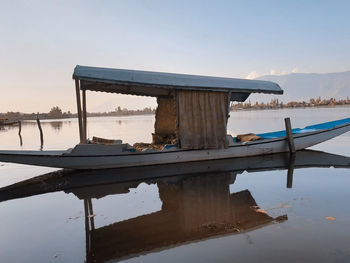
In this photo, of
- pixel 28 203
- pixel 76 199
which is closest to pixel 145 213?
pixel 76 199

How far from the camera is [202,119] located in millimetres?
10430

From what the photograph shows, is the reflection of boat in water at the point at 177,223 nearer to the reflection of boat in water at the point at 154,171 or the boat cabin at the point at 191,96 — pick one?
the reflection of boat in water at the point at 154,171

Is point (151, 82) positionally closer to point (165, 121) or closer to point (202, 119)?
point (202, 119)

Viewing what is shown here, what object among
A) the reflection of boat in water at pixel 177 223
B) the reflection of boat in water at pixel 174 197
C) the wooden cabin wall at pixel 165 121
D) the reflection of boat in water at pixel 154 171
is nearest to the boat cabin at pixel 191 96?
the reflection of boat in water at pixel 154 171

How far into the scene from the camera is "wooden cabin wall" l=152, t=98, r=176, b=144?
12.4 meters

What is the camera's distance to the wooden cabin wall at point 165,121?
12370 mm

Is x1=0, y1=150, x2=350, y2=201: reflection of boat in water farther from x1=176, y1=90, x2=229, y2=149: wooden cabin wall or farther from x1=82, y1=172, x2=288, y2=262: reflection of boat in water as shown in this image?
x1=82, y1=172, x2=288, y2=262: reflection of boat in water

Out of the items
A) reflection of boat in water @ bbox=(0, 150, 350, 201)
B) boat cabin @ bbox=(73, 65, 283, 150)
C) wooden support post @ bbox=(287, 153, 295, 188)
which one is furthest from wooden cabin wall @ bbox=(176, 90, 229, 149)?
wooden support post @ bbox=(287, 153, 295, 188)

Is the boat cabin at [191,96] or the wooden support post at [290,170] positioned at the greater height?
the boat cabin at [191,96]

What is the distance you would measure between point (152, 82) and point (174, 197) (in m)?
4.66

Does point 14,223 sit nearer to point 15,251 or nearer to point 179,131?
point 15,251

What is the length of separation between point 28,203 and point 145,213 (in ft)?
11.9

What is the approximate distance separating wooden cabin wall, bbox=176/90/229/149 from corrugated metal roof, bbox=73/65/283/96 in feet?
1.20

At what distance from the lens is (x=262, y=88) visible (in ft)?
36.8
